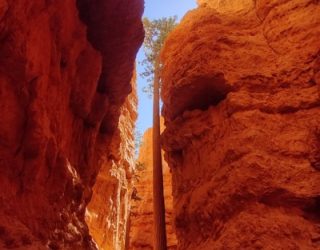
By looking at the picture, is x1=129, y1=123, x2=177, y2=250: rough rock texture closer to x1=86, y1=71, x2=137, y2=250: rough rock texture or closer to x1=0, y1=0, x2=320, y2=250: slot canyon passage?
x1=86, y1=71, x2=137, y2=250: rough rock texture

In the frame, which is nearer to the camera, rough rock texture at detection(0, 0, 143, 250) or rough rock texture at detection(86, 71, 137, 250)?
rough rock texture at detection(0, 0, 143, 250)

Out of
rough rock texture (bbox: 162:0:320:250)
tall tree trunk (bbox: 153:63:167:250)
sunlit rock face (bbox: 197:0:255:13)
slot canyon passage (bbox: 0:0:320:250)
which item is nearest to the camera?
slot canyon passage (bbox: 0:0:320:250)

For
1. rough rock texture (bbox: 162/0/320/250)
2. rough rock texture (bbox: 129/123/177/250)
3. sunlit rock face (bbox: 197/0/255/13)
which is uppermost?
sunlit rock face (bbox: 197/0/255/13)

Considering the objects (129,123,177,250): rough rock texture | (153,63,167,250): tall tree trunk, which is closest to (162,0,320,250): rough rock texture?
(153,63,167,250): tall tree trunk

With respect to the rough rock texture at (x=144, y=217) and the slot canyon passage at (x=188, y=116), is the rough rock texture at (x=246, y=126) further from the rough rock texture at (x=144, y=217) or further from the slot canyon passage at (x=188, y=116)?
the rough rock texture at (x=144, y=217)

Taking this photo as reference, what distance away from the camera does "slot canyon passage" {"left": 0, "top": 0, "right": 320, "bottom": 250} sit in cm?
692

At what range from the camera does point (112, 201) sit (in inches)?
696

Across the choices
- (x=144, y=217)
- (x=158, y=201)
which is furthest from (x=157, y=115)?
(x=144, y=217)

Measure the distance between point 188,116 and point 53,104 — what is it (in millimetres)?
4277

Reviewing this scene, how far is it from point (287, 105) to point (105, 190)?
10397 millimetres

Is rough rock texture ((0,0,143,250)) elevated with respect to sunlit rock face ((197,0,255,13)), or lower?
lower

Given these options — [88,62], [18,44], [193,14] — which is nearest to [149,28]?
[193,14]

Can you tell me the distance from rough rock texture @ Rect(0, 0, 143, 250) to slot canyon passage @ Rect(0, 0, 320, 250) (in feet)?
0.08

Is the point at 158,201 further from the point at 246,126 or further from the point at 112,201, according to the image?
the point at 246,126
